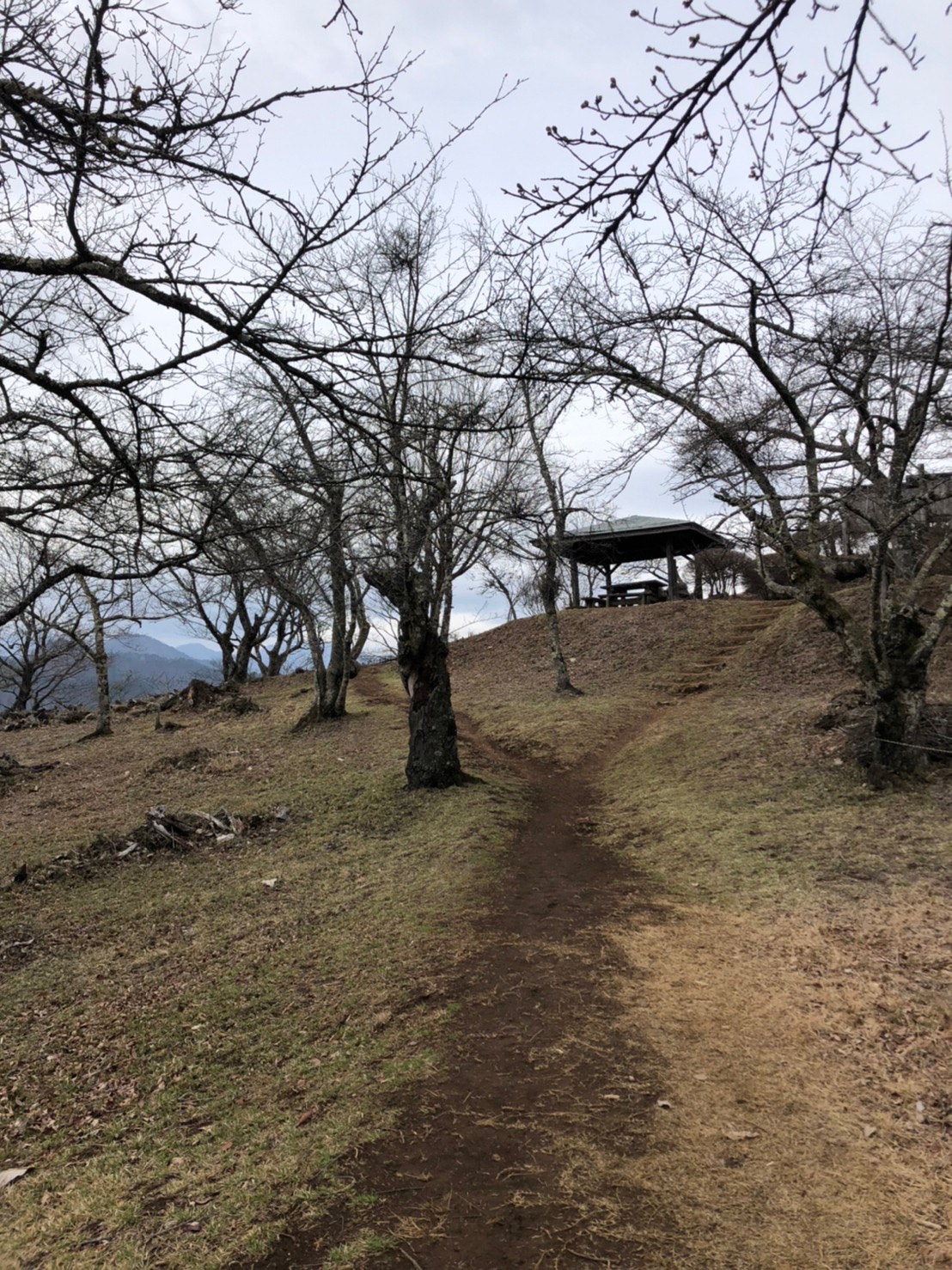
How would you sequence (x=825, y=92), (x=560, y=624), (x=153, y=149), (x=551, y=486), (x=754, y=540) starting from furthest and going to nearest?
(x=560, y=624), (x=551, y=486), (x=754, y=540), (x=153, y=149), (x=825, y=92)

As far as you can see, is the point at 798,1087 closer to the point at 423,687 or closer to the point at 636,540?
the point at 423,687

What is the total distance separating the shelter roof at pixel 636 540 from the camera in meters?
24.2

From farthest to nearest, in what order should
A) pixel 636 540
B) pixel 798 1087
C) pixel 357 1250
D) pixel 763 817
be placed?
pixel 636 540, pixel 763 817, pixel 798 1087, pixel 357 1250

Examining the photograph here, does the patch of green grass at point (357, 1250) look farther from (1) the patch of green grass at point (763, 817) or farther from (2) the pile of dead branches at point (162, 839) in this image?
(2) the pile of dead branches at point (162, 839)

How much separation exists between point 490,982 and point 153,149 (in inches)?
172

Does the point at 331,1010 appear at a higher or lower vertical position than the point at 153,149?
lower

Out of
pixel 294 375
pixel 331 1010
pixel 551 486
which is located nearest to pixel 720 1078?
pixel 331 1010

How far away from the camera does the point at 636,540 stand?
2720 cm

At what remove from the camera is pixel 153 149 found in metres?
2.63

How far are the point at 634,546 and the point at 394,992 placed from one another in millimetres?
25305

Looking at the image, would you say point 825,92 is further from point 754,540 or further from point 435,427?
point 754,540

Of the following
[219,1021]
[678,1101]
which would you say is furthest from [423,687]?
[678,1101]

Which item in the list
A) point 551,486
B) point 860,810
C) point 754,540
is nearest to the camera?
point 860,810

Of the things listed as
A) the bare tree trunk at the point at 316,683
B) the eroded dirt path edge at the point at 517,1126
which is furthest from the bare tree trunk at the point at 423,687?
the bare tree trunk at the point at 316,683
